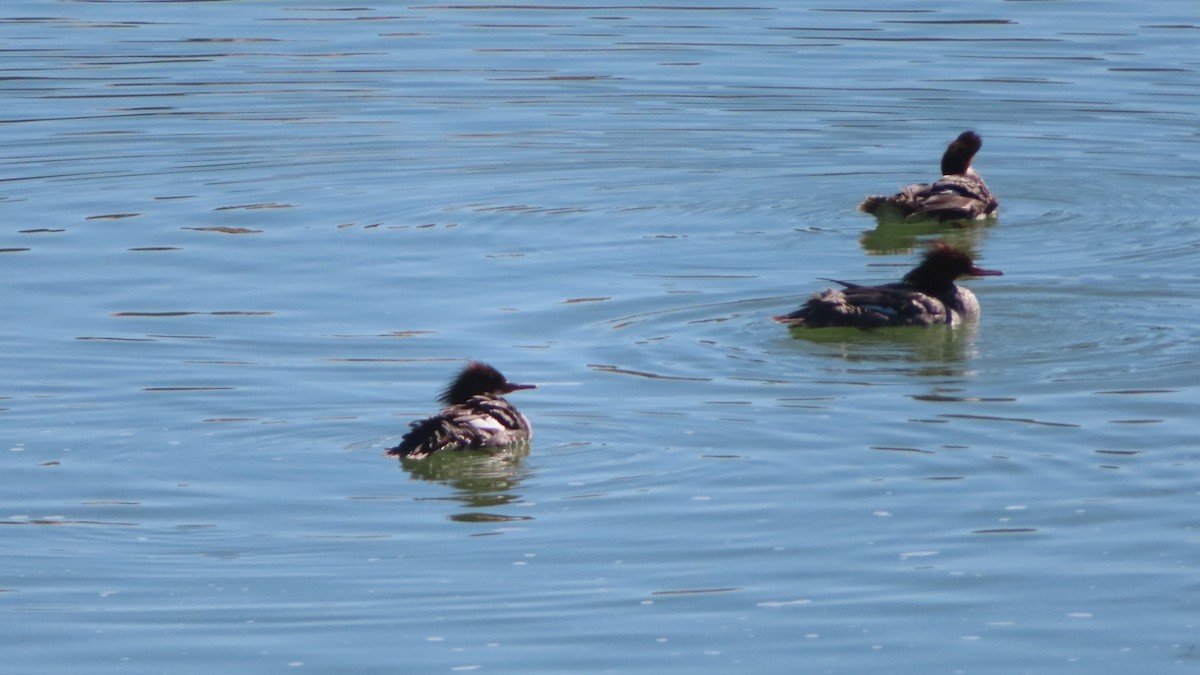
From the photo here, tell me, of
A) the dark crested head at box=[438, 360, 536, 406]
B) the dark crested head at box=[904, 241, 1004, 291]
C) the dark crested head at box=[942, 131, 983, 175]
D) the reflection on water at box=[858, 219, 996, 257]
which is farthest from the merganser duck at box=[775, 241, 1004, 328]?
the dark crested head at box=[942, 131, 983, 175]

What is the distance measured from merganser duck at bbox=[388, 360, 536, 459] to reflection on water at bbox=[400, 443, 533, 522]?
5 centimetres

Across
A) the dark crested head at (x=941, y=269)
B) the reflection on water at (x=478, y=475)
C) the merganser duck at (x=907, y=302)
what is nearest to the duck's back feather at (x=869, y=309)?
the merganser duck at (x=907, y=302)

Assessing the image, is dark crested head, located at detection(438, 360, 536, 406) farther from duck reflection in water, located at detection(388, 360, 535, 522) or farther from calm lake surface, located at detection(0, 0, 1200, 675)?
calm lake surface, located at detection(0, 0, 1200, 675)

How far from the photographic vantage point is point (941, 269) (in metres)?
14.4

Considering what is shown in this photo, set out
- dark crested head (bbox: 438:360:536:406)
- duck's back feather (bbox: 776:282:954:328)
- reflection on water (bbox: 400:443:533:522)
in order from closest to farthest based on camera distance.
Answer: reflection on water (bbox: 400:443:533:522)
dark crested head (bbox: 438:360:536:406)
duck's back feather (bbox: 776:282:954:328)

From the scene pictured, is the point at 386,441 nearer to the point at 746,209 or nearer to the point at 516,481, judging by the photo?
the point at 516,481

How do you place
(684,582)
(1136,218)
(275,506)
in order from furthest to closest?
(1136,218) → (275,506) → (684,582)

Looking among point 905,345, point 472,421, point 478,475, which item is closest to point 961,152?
point 905,345

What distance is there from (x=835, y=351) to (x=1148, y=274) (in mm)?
2864

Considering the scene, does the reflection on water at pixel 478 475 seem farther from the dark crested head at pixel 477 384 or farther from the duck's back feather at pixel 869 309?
the duck's back feather at pixel 869 309

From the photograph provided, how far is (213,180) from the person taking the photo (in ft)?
65.7

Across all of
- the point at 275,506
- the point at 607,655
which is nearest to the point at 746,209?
the point at 275,506

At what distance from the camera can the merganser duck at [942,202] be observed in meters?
17.8

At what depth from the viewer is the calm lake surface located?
921 cm
